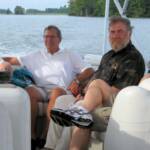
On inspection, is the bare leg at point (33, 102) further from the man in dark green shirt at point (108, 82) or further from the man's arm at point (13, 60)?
the man's arm at point (13, 60)

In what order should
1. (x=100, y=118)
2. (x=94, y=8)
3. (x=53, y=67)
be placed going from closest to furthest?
(x=100, y=118)
(x=53, y=67)
(x=94, y=8)

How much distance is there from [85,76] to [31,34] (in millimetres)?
4889

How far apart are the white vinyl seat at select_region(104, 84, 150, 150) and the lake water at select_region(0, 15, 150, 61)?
431 cm

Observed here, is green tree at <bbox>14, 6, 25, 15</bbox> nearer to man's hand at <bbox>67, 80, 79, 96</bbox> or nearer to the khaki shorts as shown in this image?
man's hand at <bbox>67, 80, 79, 96</bbox>

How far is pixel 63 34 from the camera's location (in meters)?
8.69

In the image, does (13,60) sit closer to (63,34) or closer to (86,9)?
(86,9)

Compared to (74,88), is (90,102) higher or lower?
higher

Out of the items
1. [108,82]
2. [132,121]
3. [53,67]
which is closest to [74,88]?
[53,67]

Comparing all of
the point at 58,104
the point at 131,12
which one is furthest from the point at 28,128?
the point at 131,12

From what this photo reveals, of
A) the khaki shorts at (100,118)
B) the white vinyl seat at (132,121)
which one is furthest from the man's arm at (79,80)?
the white vinyl seat at (132,121)

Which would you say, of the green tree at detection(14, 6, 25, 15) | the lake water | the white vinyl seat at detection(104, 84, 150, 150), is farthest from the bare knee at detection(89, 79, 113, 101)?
the lake water

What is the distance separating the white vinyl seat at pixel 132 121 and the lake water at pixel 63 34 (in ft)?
14.1

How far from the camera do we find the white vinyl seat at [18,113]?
6.77 ft

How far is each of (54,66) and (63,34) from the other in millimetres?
4686
